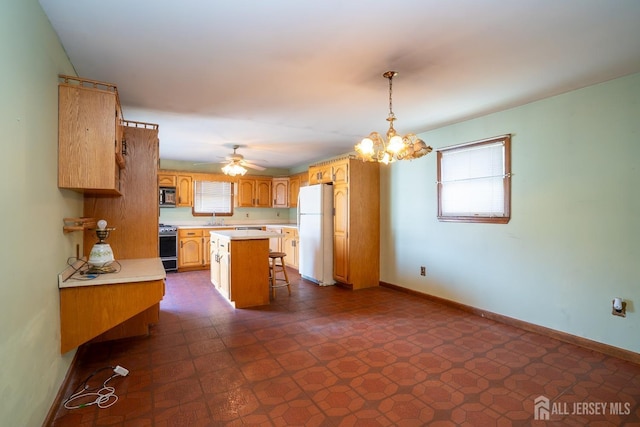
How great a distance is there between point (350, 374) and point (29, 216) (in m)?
2.24

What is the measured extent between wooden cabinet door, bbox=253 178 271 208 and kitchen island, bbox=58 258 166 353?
202 inches

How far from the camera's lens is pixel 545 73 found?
8.39 ft

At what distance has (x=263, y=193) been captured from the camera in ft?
25.0

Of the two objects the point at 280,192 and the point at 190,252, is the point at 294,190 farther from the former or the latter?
the point at 190,252

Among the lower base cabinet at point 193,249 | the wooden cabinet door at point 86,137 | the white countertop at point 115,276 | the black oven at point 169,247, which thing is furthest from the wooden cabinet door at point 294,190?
the wooden cabinet door at point 86,137

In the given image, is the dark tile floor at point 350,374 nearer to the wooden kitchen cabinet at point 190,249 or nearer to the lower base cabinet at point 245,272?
the lower base cabinet at point 245,272

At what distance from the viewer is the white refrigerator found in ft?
16.8

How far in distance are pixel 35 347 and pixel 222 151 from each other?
179 inches

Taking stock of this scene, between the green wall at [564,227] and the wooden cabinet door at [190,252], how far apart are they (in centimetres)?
474

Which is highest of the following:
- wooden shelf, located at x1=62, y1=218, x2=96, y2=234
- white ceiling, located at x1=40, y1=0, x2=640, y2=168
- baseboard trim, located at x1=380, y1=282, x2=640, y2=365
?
white ceiling, located at x1=40, y1=0, x2=640, y2=168

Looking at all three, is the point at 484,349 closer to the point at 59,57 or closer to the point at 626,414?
the point at 626,414

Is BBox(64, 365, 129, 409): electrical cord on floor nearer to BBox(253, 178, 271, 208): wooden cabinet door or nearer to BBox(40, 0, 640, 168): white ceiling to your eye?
BBox(40, 0, 640, 168): white ceiling

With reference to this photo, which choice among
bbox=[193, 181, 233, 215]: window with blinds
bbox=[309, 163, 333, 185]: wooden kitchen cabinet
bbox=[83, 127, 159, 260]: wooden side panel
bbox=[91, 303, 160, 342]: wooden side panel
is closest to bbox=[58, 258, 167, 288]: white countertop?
bbox=[83, 127, 159, 260]: wooden side panel

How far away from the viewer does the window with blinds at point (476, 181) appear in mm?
3465
